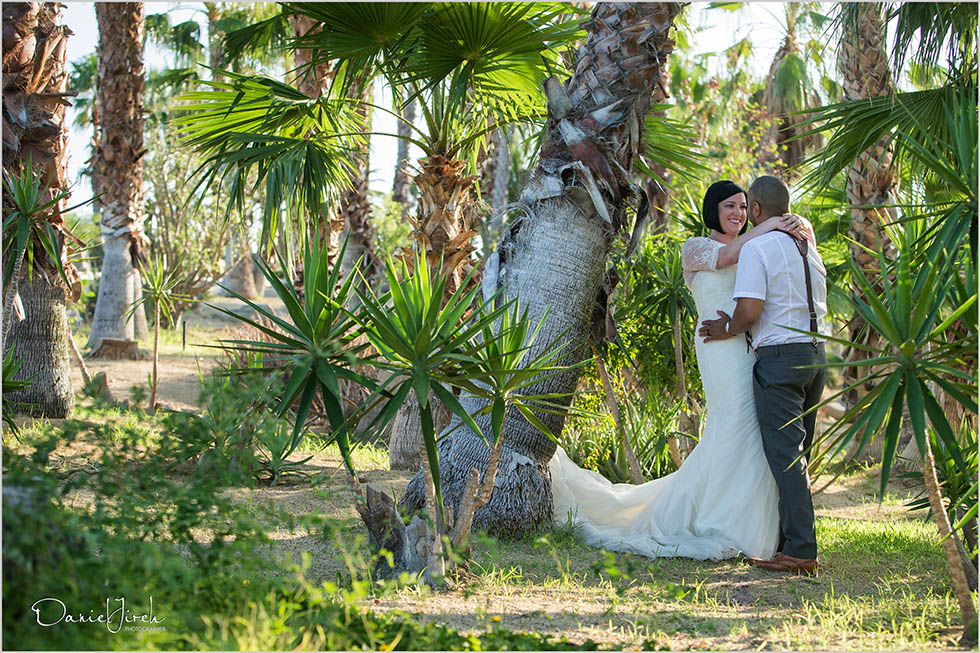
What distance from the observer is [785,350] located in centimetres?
438

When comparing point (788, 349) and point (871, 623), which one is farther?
point (788, 349)

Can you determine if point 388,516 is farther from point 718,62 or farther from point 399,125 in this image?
point 718,62

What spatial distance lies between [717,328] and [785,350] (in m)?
0.44

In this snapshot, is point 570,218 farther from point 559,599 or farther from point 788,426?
point 559,599

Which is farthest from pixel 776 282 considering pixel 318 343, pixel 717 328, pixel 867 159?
pixel 867 159

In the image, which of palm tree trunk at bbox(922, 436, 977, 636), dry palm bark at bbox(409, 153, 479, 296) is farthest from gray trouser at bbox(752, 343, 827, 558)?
dry palm bark at bbox(409, 153, 479, 296)

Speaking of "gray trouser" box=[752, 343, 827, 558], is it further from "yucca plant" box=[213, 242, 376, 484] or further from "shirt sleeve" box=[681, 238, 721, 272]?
"yucca plant" box=[213, 242, 376, 484]

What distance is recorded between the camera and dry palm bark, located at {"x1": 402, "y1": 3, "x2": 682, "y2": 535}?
15.5ft

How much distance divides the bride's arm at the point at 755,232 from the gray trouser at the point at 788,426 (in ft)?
1.78

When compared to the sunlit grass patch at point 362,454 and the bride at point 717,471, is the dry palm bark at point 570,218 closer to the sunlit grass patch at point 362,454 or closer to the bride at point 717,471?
the bride at point 717,471

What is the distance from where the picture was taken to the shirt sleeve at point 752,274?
14.4 feet

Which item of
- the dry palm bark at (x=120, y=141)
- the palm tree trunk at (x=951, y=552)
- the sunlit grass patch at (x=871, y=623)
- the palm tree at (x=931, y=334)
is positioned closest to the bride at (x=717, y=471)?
the sunlit grass patch at (x=871, y=623)

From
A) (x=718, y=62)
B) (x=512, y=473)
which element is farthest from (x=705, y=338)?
(x=718, y=62)

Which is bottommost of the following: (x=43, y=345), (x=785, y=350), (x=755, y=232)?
(x=43, y=345)
